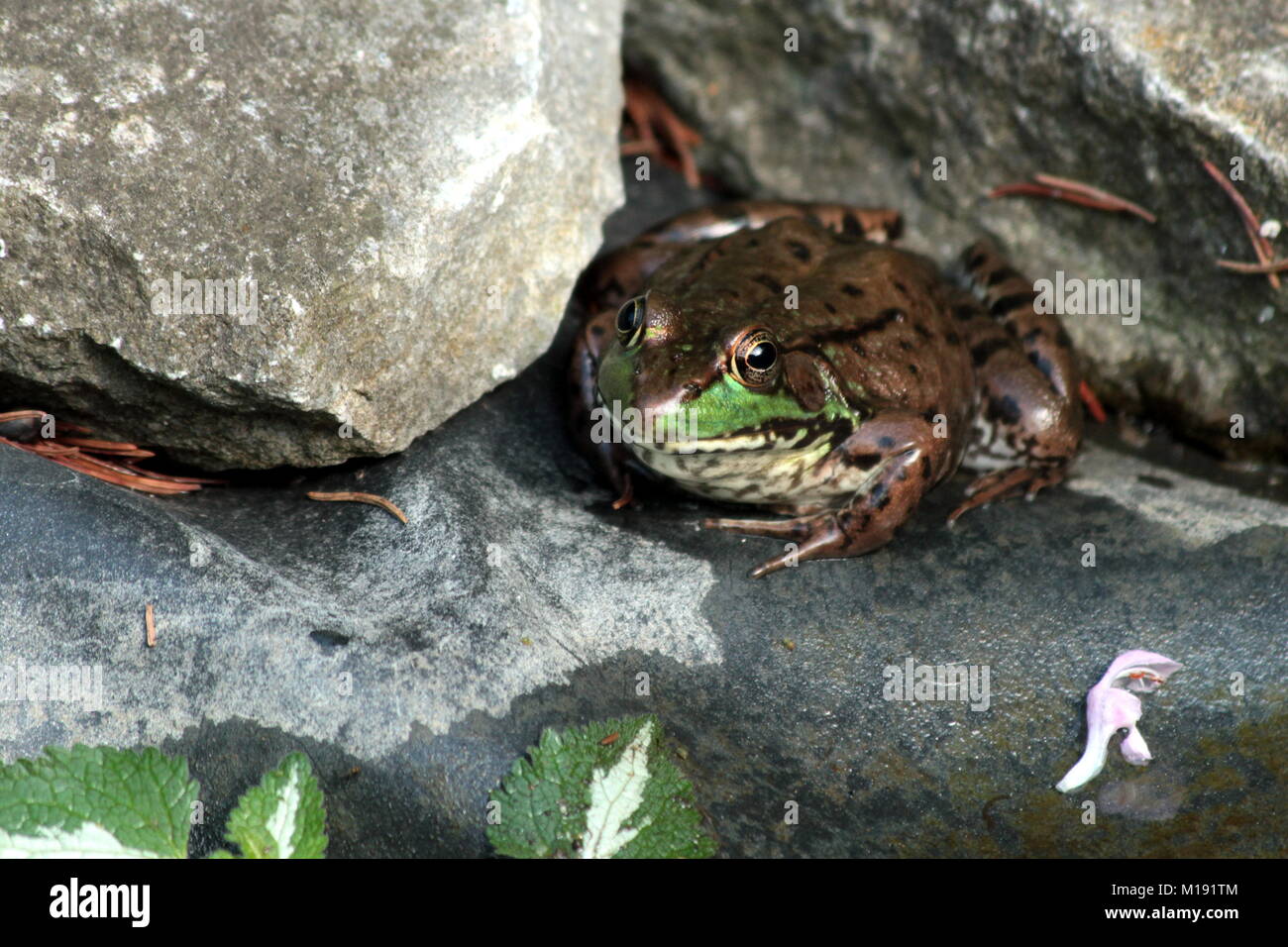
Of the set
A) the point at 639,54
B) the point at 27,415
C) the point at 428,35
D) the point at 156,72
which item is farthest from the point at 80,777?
the point at 639,54

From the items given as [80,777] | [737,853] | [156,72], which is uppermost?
[156,72]

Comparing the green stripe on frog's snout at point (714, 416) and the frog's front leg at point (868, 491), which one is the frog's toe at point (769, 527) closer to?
the frog's front leg at point (868, 491)

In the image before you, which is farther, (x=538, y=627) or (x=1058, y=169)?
(x=1058, y=169)

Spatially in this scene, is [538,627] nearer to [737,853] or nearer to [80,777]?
[737,853]

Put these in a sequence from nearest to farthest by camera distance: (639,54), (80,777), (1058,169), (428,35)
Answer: (80,777) < (428,35) < (1058,169) < (639,54)

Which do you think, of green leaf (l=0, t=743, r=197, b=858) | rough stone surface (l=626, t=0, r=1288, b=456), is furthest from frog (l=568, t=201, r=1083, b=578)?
green leaf (l=0, t=743, r=197, b=858)

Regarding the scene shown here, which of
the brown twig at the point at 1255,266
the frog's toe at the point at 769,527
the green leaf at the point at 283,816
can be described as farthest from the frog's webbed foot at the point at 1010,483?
the green leaf at the point at 283,816
